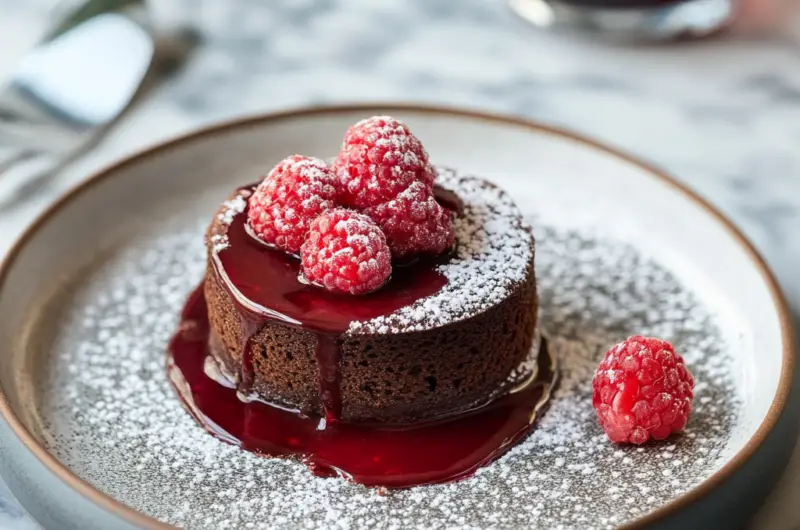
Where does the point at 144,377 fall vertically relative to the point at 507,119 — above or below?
below

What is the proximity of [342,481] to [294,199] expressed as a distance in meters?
0.49

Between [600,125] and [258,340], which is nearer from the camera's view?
[258,340]

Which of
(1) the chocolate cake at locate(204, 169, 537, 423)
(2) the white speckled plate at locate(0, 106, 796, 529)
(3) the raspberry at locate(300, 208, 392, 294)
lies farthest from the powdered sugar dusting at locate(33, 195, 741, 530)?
(3) the raspberry at locate(300, 208, 392, 294)

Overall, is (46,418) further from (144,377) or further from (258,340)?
(258,340)

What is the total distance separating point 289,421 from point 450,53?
172cm

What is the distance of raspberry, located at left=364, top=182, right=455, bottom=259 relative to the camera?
174 centimetres

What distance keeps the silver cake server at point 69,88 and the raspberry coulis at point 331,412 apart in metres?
0.91

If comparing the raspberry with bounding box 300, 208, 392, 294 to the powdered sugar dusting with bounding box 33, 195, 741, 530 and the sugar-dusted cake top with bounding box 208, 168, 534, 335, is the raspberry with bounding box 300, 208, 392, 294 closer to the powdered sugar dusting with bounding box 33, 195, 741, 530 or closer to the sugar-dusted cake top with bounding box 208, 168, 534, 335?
the sugar-dusted cake top with bounding box 208, 168, 534, 335

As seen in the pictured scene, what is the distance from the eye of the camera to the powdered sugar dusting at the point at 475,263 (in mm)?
1729

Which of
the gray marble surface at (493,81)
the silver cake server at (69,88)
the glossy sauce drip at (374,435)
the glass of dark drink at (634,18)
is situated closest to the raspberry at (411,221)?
the glossy sauce drip at (374,435)

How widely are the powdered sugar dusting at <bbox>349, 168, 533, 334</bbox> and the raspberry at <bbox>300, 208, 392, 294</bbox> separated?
0.07m

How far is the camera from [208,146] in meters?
2.41

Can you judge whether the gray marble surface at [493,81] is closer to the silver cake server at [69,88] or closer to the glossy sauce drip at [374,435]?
the silver cake server at [69,88]

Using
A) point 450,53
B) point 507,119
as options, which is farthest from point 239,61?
point 507,119
